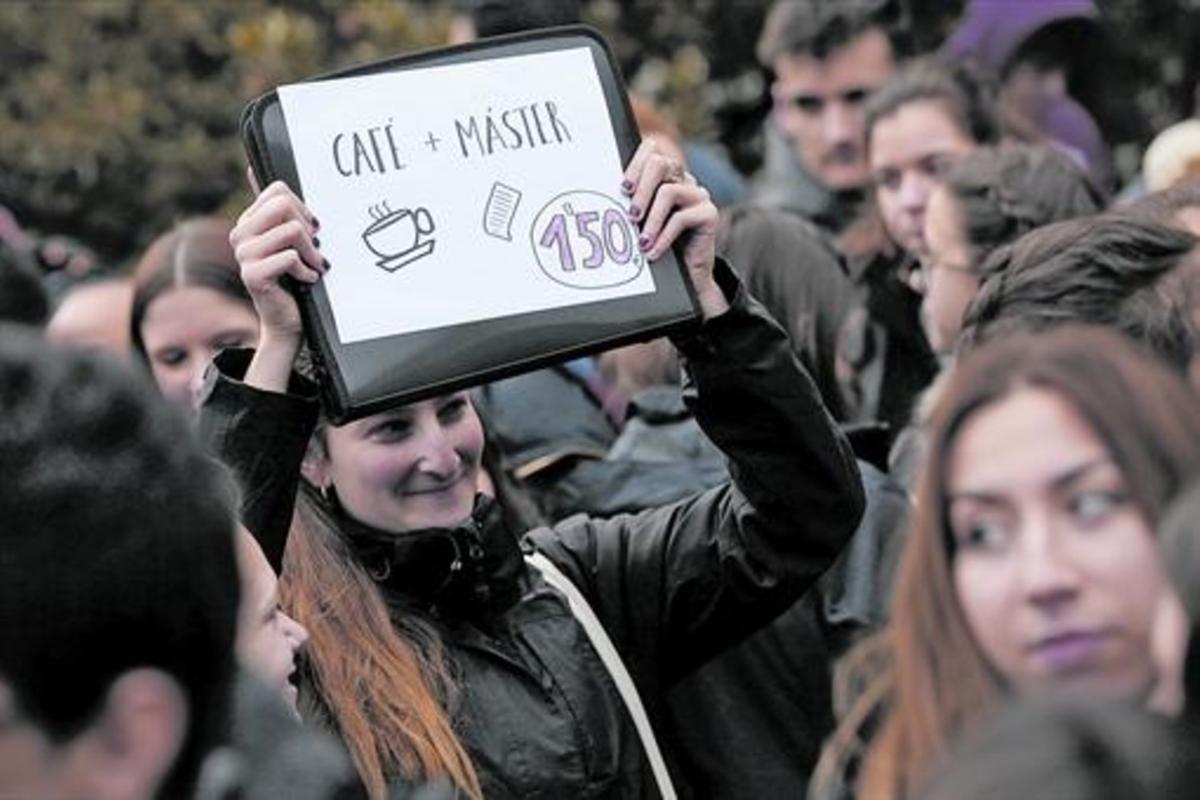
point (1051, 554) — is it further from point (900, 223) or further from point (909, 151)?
point (909, 151)

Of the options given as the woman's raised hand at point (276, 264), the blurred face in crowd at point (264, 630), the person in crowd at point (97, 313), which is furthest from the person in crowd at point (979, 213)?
the blurred face in crowd at point (264, 630)

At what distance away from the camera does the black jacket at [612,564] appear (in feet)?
13.1

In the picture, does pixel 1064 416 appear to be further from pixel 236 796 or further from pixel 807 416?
pixel 807 416

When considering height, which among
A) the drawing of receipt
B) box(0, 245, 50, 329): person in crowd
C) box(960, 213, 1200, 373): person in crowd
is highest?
box(0, 245, 50, 329): person in crowd

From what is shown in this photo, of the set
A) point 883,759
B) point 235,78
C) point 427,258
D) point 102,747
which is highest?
point 235,78

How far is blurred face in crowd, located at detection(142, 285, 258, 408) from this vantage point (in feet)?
20.1

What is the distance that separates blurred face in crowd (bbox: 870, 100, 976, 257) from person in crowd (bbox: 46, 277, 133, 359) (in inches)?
70.8

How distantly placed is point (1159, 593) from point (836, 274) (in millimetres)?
3926

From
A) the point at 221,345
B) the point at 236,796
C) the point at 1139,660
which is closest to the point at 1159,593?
the point at 1139,660

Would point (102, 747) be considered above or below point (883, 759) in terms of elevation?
above

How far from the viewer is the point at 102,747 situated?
8.44 feet

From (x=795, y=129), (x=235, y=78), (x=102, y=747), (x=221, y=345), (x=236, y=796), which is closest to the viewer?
(x=102, y=747)

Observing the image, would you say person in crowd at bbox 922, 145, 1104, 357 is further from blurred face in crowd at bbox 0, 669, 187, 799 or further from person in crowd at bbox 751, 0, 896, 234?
blurred face in crowd at bbox 0, 669, 187, 799

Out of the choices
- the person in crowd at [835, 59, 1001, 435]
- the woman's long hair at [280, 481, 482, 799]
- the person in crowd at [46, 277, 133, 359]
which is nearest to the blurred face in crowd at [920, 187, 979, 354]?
the person in crowd at [835, 59, 1001, 435]
